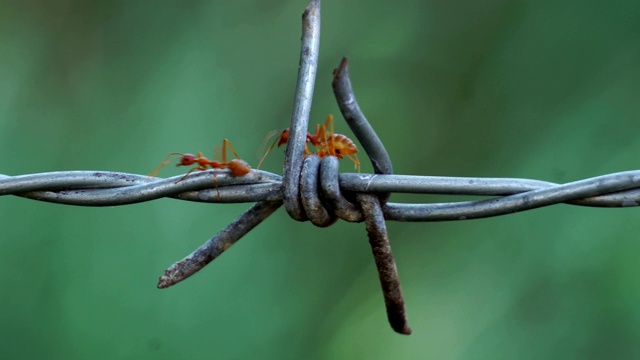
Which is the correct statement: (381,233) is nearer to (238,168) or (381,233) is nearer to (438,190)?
(438,190)

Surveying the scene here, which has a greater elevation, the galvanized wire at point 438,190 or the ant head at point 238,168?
the ant head at point 238,168

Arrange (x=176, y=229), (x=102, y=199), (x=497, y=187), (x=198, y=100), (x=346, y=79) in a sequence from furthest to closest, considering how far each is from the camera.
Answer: (x=198, y=100)
(x=176, y=229)
(x=102, y=199)
(x=497, y=187)
(x=346, y=79)

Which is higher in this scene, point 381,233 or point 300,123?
point 300,123

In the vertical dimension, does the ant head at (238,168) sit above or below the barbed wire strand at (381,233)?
above

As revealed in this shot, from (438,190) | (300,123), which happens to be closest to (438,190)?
(438,190)

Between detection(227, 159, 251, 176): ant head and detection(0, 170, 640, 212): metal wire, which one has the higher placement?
detection(227, 159, 251, 176): ant head

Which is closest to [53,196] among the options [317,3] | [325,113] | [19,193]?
[19,193]

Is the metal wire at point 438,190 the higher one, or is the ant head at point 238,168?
the ant head at point 238,168

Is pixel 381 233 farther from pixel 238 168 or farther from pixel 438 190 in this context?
pixel 238 168

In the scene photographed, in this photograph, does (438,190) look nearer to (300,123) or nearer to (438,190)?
(438,190)

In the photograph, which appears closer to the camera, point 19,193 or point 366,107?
point 19,193

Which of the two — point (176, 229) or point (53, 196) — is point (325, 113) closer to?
point (176, 229)
